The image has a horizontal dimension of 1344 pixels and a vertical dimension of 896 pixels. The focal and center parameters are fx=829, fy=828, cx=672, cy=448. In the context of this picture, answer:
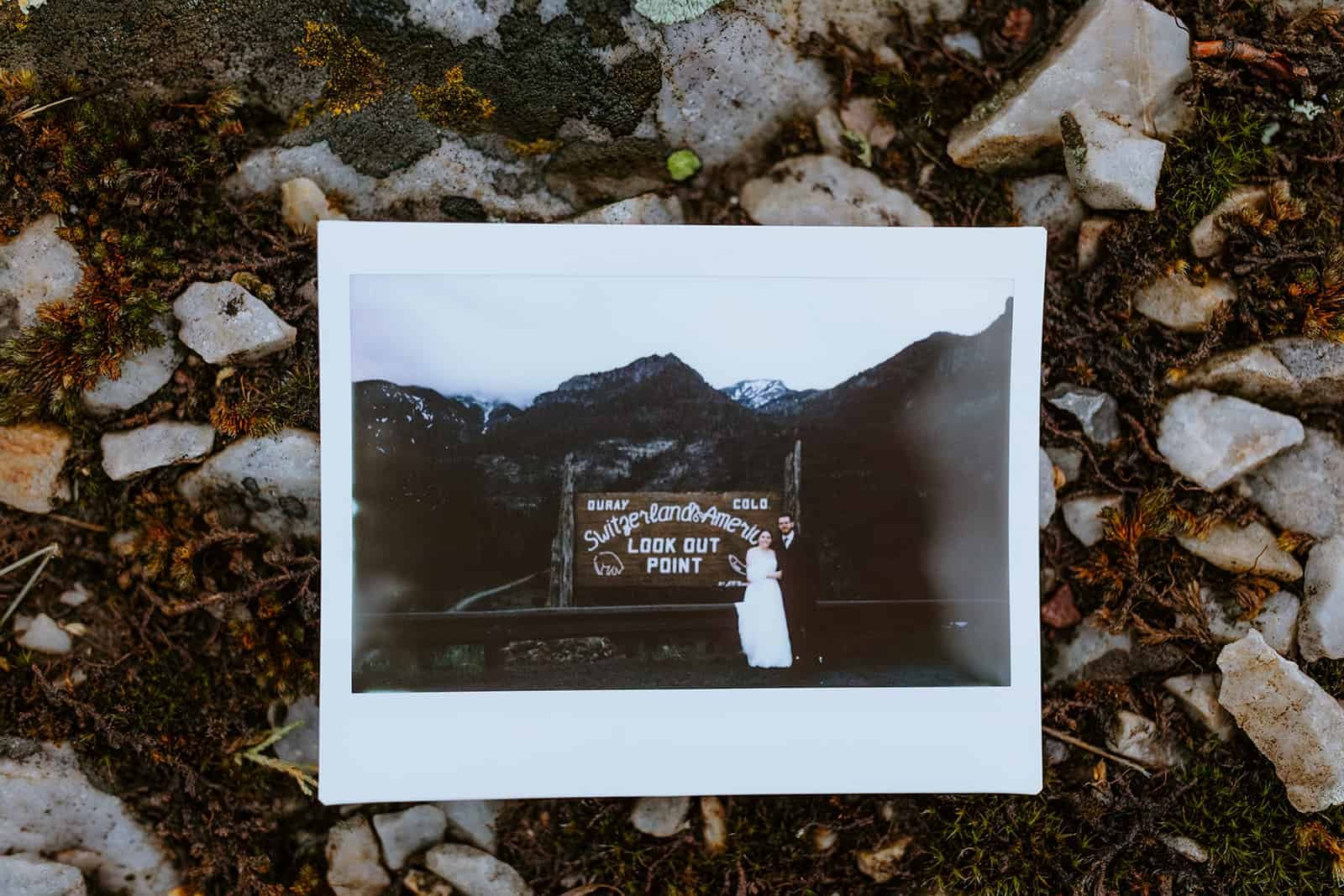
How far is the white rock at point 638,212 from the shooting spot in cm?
167

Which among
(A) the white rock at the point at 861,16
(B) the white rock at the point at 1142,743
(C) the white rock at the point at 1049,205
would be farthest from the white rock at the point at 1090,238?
(B) the white rock at the point at 1142,743

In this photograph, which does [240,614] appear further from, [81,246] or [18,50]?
[18,50]

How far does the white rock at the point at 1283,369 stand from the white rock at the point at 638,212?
112cm

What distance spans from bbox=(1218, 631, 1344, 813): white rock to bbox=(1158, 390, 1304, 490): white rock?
0.33m

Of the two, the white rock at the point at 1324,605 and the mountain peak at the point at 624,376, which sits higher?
the mountain peak at the point at 624,376

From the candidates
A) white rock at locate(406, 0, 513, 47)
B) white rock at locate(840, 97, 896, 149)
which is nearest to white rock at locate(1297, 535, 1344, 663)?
white rock at locate(840, 97, 896, 149)

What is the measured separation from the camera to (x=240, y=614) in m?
1.64

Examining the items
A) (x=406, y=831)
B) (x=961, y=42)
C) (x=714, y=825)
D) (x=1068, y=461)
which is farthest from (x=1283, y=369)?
(x=406, y=831)

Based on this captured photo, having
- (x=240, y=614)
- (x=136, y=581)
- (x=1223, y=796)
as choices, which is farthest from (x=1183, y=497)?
(x=136, y=581)

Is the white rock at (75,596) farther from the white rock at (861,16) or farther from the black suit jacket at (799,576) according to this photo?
the white rock at (861,16)

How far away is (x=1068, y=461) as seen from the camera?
1.71m

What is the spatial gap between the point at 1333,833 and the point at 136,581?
242 cm

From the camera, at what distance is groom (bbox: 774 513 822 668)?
5.46 feet

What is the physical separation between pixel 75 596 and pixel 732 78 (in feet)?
5.56
